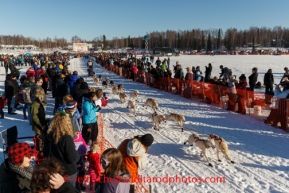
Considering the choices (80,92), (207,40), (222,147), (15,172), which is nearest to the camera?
(15,172)

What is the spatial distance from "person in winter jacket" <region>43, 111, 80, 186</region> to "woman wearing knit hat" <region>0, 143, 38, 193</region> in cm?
64

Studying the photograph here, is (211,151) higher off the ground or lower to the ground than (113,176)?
lower

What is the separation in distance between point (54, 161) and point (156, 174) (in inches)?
122

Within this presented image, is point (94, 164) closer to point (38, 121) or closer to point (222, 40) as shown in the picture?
point (38, 121)

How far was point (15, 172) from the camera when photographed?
7.70 ft

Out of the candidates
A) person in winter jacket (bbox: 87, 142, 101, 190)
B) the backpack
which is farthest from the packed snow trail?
the backpack

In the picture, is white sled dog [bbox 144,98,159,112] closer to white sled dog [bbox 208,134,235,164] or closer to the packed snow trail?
the packed snow trail

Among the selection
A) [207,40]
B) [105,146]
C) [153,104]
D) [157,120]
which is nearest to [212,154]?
[157,120]

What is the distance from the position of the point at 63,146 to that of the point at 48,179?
1.19 m

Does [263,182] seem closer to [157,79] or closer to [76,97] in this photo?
[76,97]

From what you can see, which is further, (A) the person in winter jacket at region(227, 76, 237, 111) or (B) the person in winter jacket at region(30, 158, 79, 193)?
(A) the person in winter jacket at region(227, 76, 237, 111)

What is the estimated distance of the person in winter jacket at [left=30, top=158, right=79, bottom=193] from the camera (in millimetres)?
1838

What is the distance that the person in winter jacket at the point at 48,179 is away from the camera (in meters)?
1.84

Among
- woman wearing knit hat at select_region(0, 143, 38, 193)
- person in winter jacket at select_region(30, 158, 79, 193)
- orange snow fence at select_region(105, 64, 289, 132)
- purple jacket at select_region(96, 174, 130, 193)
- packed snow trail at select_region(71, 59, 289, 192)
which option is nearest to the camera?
person in winter jacket at select_region(30, 158, 79, 193)
